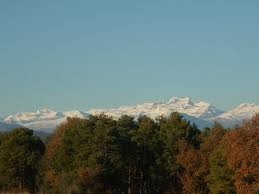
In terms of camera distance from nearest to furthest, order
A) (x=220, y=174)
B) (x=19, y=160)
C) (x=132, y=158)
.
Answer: (x=220, y=174) → (x=132, y=158) → (x=19, y=160)

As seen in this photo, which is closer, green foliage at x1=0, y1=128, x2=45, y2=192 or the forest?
the forest

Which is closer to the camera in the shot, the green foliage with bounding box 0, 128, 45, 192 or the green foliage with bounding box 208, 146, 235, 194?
the green foliage with bounding box 208, 146, 235, 194

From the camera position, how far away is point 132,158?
91250 mm

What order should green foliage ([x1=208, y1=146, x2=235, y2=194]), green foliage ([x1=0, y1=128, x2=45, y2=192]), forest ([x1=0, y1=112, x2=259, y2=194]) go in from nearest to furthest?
forest ([x1=0, y1=112, x2=259, y2=194]) < green foliage ([x1=208, y1=146, x2=235, y2=194]) < green foliage ([x1=0, y1=128, x2=45, y2=192])

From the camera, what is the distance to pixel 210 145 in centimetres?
7919

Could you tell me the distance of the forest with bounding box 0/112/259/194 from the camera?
67556 millimetres

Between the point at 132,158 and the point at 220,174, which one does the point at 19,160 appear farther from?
the point at 220,174

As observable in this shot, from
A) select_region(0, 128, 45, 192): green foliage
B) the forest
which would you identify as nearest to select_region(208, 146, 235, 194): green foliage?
the forest

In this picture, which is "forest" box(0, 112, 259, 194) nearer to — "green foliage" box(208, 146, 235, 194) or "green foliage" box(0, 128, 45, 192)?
"green foliage" box(0, 128, 45, 192)

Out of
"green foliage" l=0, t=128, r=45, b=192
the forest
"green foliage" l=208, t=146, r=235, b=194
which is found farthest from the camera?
"green foliage" l=0, t=128, r=45, b=192

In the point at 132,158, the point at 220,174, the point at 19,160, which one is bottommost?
the point at 220,174

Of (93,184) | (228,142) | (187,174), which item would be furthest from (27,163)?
(228,142)

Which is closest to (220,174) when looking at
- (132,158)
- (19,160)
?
(132,158)

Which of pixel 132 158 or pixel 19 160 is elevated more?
pixel 19 160
